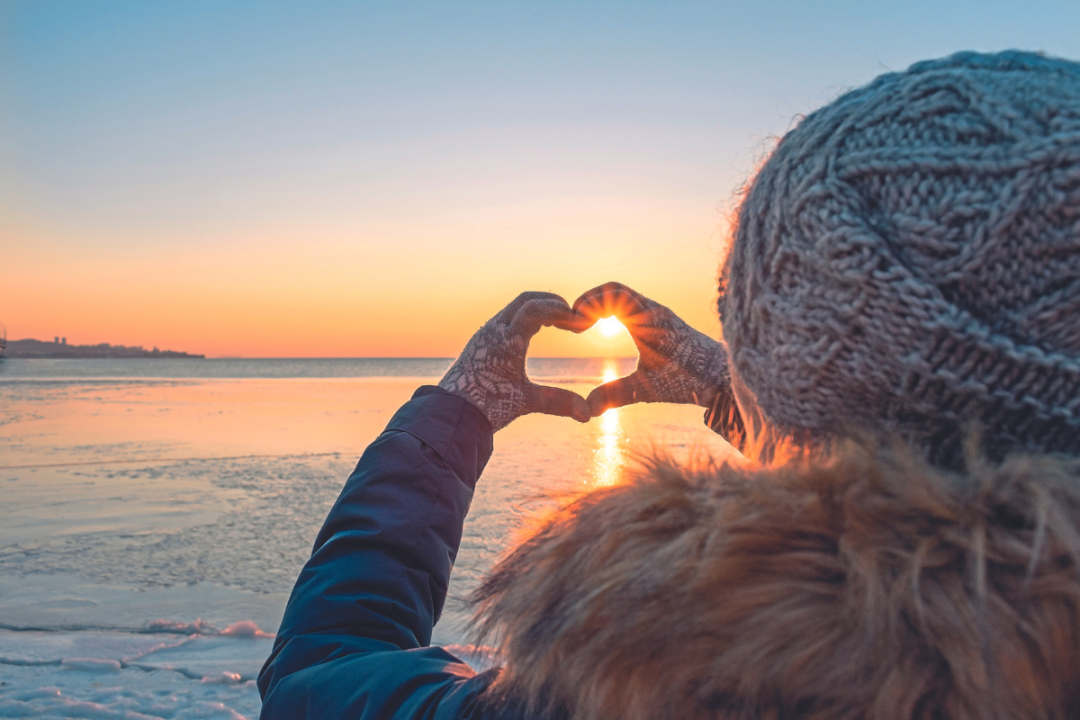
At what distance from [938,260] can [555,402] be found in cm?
101

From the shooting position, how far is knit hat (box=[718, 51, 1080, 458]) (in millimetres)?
580

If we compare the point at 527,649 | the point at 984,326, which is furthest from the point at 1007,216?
the point at 527,649

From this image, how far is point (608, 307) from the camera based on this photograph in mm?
1395

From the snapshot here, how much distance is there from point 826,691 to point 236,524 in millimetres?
5197

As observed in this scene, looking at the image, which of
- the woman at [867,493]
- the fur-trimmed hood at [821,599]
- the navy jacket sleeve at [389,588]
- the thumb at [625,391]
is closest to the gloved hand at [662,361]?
the thumb at [625,391]

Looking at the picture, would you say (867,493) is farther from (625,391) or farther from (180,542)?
(180,542)

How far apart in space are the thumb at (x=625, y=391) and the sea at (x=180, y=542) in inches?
4.1

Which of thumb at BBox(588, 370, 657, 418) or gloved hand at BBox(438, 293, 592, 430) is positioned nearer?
gloved hand at BBox(438, 293, 592, 430)

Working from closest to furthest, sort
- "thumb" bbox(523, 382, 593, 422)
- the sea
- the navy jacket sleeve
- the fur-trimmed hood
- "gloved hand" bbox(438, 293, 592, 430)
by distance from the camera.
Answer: the fur-trimmed hood
the navy jacket sleeve
"gloved hand" bbox(438, 293, 592, 430)
"thumb" bbox(523, 382, 593, 422)
the sea

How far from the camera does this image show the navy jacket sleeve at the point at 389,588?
0.78 metres

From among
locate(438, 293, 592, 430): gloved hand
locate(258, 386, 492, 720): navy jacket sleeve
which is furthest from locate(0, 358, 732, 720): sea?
locate(438, 293, 592, 430): gloved hand

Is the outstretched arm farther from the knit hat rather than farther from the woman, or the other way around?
the knit hat

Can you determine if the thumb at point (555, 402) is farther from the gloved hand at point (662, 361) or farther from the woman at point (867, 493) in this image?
the woman at point (867, 493)

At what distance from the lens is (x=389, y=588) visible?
38.7 inches
